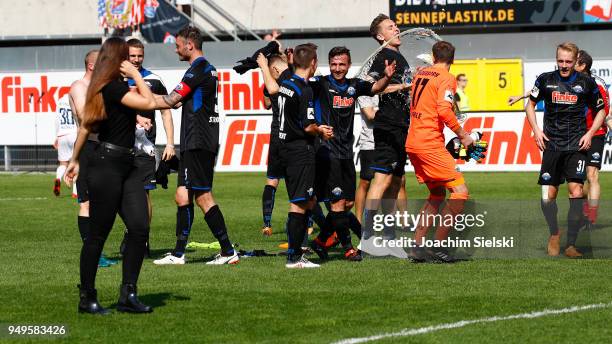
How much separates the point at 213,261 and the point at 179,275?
915 mm

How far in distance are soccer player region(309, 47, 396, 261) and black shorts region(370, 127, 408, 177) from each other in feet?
2.63

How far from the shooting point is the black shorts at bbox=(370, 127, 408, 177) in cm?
1267

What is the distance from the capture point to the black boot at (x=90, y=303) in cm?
855

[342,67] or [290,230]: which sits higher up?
[342,67]

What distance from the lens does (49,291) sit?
32.1ft

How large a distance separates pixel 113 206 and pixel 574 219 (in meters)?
5.33

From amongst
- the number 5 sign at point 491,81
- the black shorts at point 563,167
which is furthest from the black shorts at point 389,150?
the number 5 sign at point 491,81

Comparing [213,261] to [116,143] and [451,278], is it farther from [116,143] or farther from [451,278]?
[116,143]

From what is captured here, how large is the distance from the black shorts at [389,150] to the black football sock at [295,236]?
1.81 metres

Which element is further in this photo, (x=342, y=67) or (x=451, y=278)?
(x=342, y=67)

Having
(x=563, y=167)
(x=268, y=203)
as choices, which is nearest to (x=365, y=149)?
(x=268, y=203)

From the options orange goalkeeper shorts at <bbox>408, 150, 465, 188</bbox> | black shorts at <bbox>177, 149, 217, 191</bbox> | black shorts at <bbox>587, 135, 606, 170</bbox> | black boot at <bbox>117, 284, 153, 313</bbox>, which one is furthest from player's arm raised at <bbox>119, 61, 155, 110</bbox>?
black shorts at <bbox>587, 135, 606, 170</bbox>

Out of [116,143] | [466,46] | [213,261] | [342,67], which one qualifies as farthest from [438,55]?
[466,46]

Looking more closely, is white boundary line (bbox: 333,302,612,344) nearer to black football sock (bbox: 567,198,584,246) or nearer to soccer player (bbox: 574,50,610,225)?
black football sock (bbox: 567,198,584,246)
